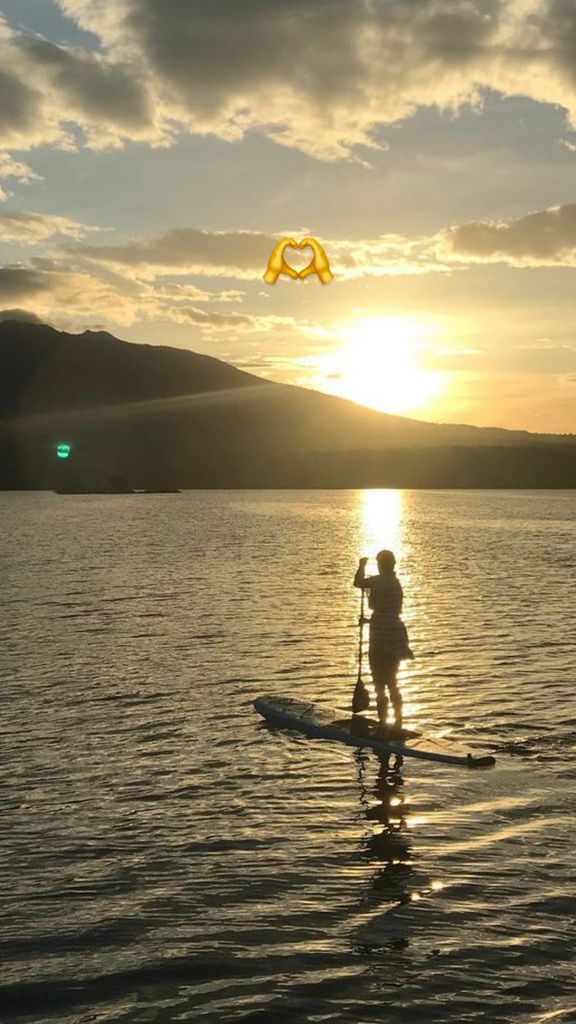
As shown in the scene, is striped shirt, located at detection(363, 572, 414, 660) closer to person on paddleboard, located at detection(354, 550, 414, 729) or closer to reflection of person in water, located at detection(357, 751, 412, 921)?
person on paddleboard, located at detection(354, 550, 414, 729)

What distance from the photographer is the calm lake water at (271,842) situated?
10.5 m

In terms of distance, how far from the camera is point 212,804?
16938 mm

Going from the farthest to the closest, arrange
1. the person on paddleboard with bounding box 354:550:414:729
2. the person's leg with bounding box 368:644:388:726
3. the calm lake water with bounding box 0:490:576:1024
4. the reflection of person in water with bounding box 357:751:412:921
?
the person's leg with bounding box 368:644:388:726, the person on paddleboard with bounding box 354:550:414:729, the reflection of person in water with bounding box 357:751:412:921, the calm lake water with bounding box 0:490:576:1024

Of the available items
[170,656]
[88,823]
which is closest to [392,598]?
[88,823]

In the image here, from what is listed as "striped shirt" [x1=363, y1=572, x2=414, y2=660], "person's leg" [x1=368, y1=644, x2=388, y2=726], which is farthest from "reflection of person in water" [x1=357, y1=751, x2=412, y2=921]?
"striped shirt" [x1=363, y1=572, x2=414, y2=660]

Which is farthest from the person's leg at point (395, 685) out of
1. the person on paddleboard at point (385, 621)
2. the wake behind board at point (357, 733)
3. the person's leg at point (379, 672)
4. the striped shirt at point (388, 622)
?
the wake behind board at point (357, 733)

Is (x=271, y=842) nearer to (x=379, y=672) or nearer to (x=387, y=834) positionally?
(x=387, y=834)

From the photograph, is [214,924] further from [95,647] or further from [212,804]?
[95,647]

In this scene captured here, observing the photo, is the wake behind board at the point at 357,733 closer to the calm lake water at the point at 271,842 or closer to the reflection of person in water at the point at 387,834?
the calm lake water at the point at 271,842

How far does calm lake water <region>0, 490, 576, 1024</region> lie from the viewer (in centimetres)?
1055

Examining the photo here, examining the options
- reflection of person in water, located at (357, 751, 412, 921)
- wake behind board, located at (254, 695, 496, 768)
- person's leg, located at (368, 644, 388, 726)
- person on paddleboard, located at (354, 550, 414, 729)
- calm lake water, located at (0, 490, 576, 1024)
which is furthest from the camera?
person's leg, located at (368, 644, 388, 726)

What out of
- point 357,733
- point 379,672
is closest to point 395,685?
point 379,672

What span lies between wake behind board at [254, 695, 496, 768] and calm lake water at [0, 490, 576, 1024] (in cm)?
30

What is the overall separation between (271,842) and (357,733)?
6.22 m
